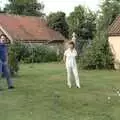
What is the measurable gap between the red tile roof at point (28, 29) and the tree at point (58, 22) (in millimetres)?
767

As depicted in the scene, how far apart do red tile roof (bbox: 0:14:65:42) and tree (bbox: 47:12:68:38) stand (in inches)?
30.2

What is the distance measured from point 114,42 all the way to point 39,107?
19.6 metres

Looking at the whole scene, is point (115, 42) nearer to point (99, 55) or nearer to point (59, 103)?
point (99, 55)

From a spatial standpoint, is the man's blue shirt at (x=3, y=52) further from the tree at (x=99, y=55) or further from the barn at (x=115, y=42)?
the barn at (x=115, y=42)

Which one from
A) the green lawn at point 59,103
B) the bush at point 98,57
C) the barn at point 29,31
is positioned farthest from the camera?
the barn at point 29,31

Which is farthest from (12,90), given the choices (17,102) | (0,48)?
(17,102)

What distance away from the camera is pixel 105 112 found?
11711 millimetres

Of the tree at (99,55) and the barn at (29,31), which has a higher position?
the barn at (29,31)

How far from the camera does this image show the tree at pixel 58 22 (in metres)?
55.4

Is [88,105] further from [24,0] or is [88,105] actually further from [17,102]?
[24,0]

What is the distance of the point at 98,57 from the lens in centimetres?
3092

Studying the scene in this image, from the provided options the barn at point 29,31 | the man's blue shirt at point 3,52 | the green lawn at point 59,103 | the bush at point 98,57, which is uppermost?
the barn at point 29,31

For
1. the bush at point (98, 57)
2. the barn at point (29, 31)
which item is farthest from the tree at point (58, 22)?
the bush at point (98, 57)

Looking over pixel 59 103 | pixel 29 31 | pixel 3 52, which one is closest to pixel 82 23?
pixel 29 31
